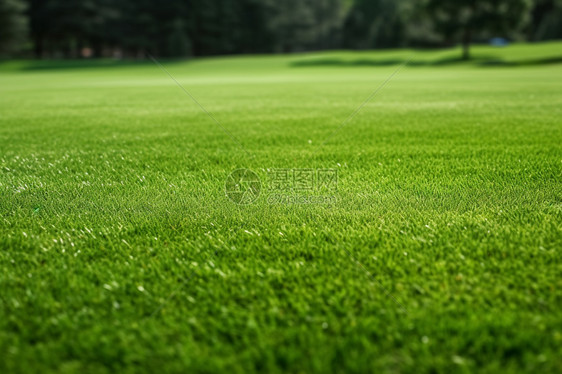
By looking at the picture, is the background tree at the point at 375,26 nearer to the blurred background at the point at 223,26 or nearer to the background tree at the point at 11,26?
the blurred background at the point at 223,26

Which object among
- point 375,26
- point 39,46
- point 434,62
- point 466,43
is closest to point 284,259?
point 434,62

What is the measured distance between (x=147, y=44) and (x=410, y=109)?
65489 mm

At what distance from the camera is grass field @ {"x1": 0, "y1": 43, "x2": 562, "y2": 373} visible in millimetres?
2043

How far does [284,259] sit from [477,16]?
50381 millimetres

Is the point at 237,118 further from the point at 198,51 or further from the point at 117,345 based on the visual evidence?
the point at 198,51

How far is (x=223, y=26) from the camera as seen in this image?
71.9 metres

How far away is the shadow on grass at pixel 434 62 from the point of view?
3378 cm

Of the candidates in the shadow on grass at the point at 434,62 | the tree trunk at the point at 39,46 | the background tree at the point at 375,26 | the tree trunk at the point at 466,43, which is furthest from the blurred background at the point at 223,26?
the shadow on grass at the point at 434,62

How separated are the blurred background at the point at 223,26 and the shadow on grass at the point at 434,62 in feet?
11.8

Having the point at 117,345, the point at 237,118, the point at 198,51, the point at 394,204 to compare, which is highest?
the point at 198,51

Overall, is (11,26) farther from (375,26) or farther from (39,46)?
(375,26)

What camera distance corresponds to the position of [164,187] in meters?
4.40

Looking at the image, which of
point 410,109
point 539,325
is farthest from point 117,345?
point 410,109

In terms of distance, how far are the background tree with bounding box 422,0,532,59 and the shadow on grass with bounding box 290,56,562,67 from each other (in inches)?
110
